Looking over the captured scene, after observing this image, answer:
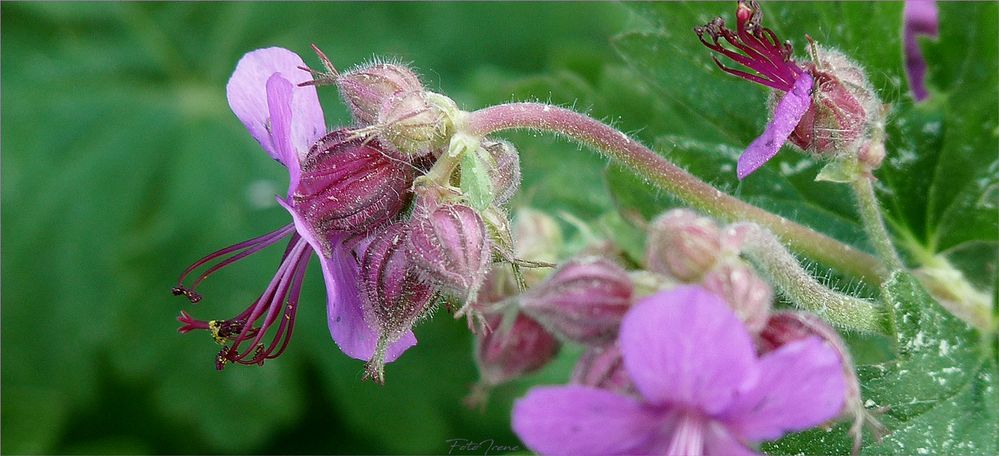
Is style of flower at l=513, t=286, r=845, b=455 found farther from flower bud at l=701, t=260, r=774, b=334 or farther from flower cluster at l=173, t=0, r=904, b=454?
flower bud at l=701, t=260, r=774, b=334

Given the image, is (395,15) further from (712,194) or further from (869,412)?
(869,412)

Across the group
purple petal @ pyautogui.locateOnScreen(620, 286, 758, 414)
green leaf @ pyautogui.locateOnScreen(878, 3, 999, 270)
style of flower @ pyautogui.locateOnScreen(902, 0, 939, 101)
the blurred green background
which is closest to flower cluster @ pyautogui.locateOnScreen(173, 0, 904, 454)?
purple petal @ pyautogui.locateOnScreen(620, 286, 758, 414)

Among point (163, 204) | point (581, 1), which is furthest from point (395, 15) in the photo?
point (163, 204)

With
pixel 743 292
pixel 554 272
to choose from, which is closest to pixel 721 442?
pixel 743 292

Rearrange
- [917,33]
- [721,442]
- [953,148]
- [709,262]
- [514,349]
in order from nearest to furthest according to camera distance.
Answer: [721,442]
[709,262]
[514,349]
[953,148]
[917,33]

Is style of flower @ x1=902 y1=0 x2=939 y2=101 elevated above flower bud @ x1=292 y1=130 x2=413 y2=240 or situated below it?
above

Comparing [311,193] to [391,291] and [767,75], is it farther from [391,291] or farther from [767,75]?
[767,75]
